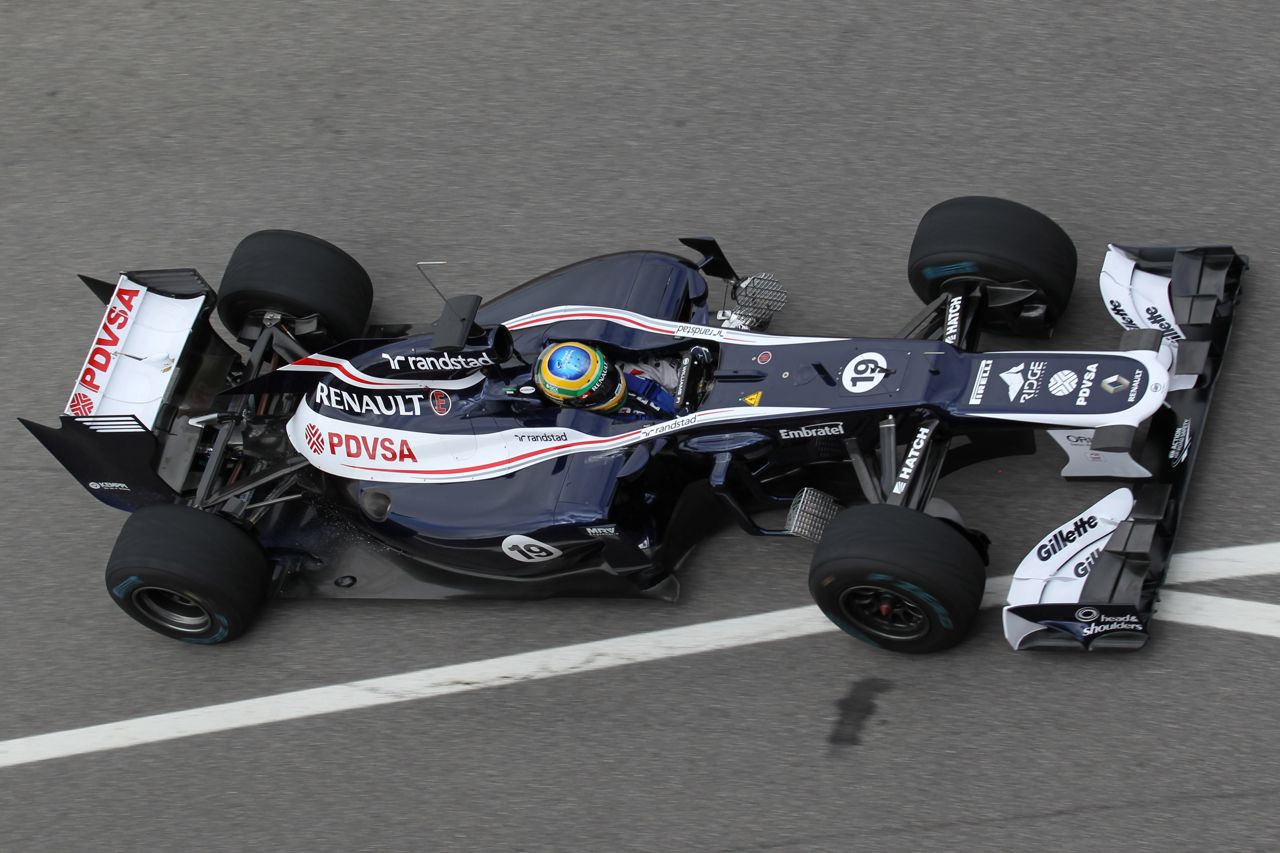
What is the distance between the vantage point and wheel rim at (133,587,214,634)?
6512 millimetres

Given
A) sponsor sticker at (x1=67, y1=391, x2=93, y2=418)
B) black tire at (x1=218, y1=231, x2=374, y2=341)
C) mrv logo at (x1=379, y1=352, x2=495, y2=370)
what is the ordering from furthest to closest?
black tire at (x1=218, y1=231, x2=374, y2=341)
sponsor sticker at (x1=67, y1=391, x2=93, y2=418)
mrv logo at (x1=379, y1=352, x2=495, y2=370)

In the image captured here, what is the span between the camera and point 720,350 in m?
6.25

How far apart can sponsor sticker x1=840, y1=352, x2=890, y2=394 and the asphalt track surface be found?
815 mm

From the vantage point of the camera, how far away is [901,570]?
532 cm

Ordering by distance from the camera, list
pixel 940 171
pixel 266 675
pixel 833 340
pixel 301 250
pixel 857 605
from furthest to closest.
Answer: pixel 940 171
pixel 301 250
pixel 266 675
pixel 833 340
pixel 857 605

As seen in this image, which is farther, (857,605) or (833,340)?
(833,340)

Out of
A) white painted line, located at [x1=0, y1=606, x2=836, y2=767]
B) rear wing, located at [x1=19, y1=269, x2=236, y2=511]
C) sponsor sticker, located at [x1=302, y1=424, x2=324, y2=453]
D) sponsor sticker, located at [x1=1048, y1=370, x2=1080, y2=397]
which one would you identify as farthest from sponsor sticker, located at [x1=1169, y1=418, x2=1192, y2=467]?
rear wing, located at [x1=19, y1=269, x2=236, y2=511]

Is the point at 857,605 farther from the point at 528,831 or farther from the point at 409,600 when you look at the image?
the point at 409,600

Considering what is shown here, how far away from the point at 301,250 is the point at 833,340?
276 cm

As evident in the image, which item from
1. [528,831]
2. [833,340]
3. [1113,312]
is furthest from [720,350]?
[528,831]

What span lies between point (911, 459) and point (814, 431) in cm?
42

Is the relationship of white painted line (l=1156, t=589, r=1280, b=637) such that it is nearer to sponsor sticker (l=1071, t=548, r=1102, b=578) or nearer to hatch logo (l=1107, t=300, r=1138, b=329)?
sponsor sticker (l=1071, t=548, r=1102, b=578)

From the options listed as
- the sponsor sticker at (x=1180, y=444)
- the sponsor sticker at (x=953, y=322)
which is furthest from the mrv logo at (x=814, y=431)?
the sponsor sticker at (x=1180, y=444)

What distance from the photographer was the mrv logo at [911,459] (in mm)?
5688
